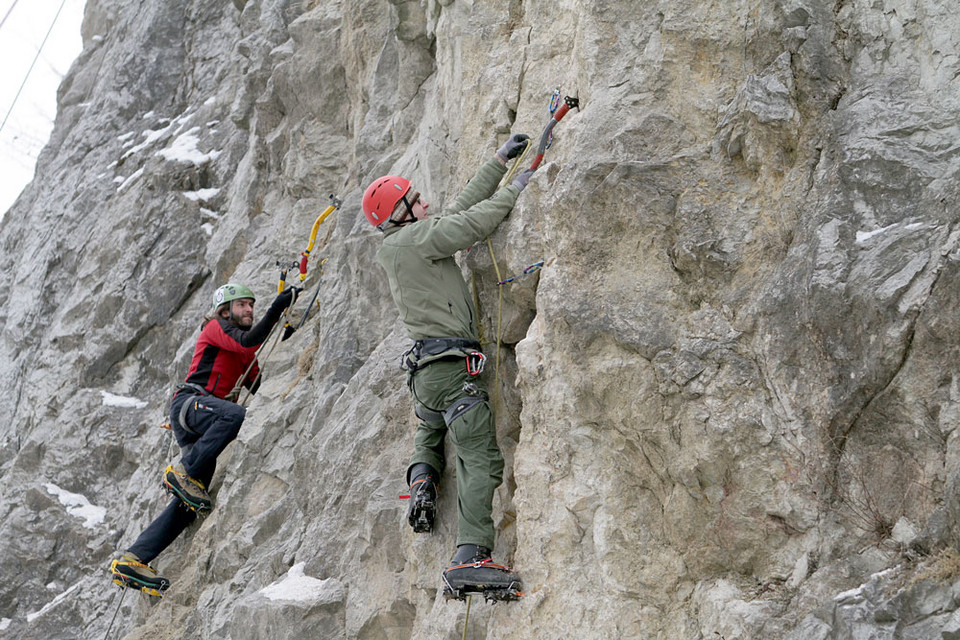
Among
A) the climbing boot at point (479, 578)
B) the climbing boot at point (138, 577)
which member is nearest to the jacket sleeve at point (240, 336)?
the climbing boot at point (138, 577)

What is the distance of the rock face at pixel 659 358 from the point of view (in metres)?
4.40

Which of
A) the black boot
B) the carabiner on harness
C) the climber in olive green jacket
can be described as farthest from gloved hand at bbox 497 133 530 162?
the black boot

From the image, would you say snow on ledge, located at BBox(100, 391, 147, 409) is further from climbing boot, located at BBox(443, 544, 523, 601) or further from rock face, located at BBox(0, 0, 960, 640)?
climbing boot, located at BBox(443, 544, 523, 601)

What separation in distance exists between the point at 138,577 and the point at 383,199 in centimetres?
480

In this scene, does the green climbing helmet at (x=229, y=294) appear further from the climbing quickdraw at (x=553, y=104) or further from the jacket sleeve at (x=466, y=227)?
the climbing quickdraw at (x=553, y=104)

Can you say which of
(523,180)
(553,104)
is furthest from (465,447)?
(553,104)

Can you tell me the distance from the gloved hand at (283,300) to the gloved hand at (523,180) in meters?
3.67

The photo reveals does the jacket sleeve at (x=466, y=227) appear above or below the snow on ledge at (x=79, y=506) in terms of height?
above

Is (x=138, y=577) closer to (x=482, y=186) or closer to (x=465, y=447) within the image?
(x=465, y=447)

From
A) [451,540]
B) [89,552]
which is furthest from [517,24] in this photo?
[89,552]

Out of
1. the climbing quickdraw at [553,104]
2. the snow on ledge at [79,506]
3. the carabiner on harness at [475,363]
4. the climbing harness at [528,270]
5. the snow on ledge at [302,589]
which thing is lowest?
the snow on ledge at [79,506]

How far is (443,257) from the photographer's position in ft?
20.9

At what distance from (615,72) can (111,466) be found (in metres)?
8.45

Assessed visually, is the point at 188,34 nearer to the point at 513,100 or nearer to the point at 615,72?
the point at 513,100
